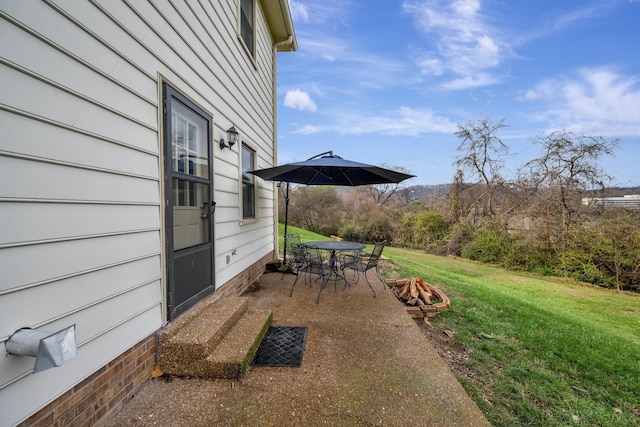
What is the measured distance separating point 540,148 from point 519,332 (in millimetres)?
9008

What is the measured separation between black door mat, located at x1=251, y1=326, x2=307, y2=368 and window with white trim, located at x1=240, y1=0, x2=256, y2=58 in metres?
4.36

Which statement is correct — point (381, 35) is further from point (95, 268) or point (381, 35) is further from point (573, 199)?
point (95, 268)

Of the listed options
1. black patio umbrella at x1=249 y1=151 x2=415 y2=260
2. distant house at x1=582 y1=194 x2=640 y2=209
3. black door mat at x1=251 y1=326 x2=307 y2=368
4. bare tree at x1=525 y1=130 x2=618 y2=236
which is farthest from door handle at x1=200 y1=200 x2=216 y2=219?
distant house at x1=582 y1=194 x2=640 y2=209

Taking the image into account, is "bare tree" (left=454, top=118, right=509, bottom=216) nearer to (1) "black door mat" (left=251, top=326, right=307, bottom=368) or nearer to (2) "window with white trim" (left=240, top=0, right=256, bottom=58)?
(2) "window with white trim" (left=240, top=0, right=256, bottom=58)

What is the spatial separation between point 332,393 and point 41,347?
1682 millimetres

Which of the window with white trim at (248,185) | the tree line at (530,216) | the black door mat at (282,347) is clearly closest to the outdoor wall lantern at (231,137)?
the window with white trim at (248,185)

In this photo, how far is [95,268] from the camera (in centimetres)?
158

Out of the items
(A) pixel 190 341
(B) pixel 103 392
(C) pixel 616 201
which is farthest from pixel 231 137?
(C) pixel 616 201

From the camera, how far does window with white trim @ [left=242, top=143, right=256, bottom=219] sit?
4.44 metres

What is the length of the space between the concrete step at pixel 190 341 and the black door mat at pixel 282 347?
392mm

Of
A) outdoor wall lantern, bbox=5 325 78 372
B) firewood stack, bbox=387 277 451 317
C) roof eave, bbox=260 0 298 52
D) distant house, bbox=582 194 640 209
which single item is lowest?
firewood stack, bbox=387 277 451 317

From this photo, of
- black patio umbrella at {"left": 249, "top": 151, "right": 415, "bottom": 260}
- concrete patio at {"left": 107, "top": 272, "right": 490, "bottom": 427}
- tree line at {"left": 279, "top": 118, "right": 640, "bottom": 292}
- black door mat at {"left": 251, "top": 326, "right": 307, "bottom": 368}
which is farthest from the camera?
tree line at {"left": 279, "top": 118, "right": 640, "bottom": 292}

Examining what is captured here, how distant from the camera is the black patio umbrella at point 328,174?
4027 millimetres

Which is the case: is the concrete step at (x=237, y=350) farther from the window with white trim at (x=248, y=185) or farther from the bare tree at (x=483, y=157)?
the bare tree at (x=483, y=157)
